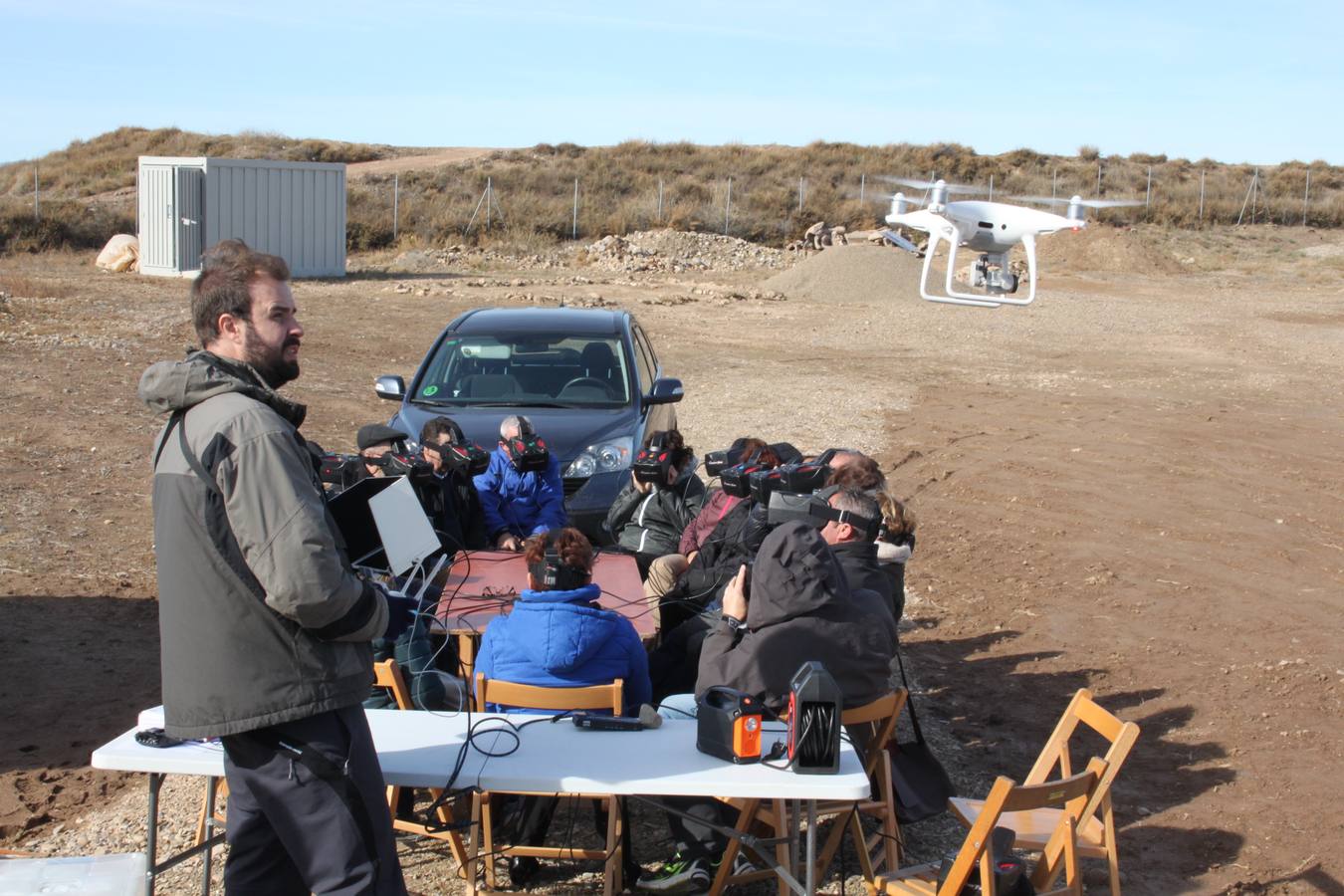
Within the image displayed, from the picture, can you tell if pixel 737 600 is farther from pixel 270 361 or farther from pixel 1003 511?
pixel 1003 511

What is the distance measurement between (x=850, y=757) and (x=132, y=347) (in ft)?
54.1

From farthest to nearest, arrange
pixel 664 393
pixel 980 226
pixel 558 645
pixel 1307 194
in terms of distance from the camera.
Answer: pixel 1307 194
pixel 980 226
pixel 664 393
pixel 558 645

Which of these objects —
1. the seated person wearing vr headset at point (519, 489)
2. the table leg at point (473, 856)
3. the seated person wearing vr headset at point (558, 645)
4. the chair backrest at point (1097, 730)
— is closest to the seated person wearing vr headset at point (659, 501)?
the seated person wearing vr headset at point (519, 489)

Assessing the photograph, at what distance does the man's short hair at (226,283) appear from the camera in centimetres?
301

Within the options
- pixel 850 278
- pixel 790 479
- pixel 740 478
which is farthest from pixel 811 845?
pixel 850 278

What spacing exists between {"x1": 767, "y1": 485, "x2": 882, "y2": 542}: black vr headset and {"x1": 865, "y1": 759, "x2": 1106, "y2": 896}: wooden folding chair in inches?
57.2

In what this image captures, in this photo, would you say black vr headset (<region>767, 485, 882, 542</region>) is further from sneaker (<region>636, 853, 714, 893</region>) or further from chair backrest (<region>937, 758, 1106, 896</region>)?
chair backrest (<region>937, 758, 1106, 896</region>)

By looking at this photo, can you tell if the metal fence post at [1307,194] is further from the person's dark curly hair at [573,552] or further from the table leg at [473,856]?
the table leg at [473,856]

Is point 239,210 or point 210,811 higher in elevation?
point 239,210

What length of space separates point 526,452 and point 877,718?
308cm

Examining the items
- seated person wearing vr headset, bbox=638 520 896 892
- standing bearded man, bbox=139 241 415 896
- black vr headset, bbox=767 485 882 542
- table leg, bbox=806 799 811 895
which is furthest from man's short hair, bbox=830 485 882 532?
standing bearded man, bbox=139 241 415 896

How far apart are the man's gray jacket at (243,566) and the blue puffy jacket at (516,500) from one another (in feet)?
13.8

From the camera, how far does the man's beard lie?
3.04 m

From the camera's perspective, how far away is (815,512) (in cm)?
548
